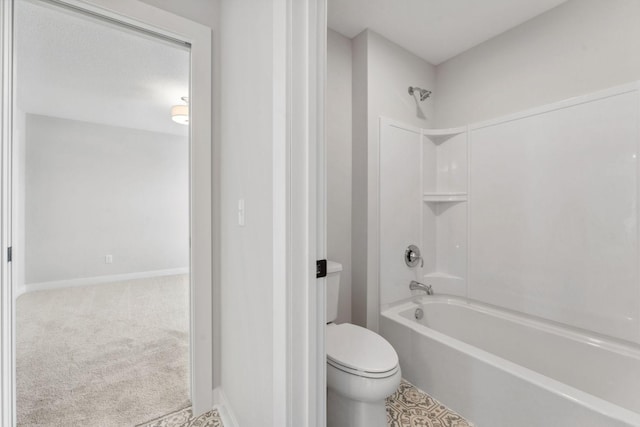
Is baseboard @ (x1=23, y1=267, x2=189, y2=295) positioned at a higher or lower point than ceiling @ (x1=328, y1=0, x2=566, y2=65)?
lower

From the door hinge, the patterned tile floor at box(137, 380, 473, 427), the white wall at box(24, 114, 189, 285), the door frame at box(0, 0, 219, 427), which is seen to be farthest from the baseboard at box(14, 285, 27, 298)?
the door hinge

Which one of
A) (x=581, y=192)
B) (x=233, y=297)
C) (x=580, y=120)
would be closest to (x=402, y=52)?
(x=580, y=120)

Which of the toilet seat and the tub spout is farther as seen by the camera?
the tub spout

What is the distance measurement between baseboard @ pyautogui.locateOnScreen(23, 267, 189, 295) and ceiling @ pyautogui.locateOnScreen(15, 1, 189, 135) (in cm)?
202

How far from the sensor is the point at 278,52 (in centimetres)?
84

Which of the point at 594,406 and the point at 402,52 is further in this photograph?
the point at 402,52

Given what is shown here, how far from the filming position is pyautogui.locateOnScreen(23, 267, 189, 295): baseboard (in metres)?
3.09

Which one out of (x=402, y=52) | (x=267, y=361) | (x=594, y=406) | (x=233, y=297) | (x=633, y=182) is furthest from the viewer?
(x=402, y=52)

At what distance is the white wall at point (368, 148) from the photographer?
1.96 m

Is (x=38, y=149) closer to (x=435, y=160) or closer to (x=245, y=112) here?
(x=245, y=112)

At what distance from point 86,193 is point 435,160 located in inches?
174

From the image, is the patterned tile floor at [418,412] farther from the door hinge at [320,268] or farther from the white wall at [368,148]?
the door hinge at [320,268]

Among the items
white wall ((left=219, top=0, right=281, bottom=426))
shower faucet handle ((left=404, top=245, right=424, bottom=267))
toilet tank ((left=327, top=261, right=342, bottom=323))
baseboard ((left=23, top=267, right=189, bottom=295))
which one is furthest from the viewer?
baseboard ((left=23, top=267, right=189, bottom=295))

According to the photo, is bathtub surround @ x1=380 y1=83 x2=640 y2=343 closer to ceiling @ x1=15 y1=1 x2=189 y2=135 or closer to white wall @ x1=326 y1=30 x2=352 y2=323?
white wall @ x1=326 y1=30 x2=352 y2=323
